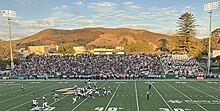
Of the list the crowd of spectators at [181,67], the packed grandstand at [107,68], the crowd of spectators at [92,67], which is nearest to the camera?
the packed grandstand at [107,68]

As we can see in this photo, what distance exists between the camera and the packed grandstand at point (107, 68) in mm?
51044

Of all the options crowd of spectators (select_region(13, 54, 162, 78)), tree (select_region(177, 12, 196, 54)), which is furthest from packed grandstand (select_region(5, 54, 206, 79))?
tree (select_region(177, 12, 196, 54))

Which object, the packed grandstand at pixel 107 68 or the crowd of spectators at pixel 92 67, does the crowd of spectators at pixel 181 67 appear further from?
the crowd of spectators at pixel 92 67

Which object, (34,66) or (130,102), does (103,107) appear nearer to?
(130,102)

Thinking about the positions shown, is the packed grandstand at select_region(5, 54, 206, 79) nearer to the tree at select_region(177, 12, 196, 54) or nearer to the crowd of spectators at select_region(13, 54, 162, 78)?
the crowd of spectators at select_region(13, 54, 162, 78)

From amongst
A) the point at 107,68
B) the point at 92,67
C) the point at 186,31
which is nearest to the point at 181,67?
the point at 107,68

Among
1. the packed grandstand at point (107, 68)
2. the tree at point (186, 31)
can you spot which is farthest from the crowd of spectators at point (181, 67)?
the tree at point (186, 31)

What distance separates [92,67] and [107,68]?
270 centimetres

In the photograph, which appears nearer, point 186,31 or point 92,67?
point 92,67

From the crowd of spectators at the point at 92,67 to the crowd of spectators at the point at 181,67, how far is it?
56.3 inches

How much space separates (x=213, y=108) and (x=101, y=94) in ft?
36.1

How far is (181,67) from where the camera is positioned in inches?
2192

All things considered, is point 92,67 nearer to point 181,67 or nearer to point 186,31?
point 181,67

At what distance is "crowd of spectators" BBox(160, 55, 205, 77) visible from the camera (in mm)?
51531
